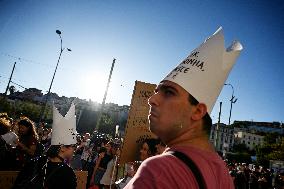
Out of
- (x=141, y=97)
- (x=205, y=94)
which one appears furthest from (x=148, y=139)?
(x=205, y=94)

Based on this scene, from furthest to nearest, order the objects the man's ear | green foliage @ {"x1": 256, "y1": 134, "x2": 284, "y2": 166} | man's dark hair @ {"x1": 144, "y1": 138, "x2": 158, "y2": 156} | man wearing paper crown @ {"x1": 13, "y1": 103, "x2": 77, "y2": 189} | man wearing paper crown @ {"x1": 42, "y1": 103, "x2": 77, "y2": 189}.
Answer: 1. green foliage @ {"x1": 256, "y1": 134, "x2": 284, "y2": 166}
2. man's dark hair @ {"x1": 144, "y1": 138, "x2": 158, "y2": 156}
3. man wearing paper crown @ {"x1": 42, "y1": 103, "x2": 77, "y2": 189}
4. man wearing paper crown @ {"x1": 13, "y1": 103, "x2": 77, "y2": 189}
5. the man's ear

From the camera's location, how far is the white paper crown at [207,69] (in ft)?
4.66

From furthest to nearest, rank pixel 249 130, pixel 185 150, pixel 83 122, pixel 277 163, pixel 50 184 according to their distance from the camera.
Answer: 1. pixel 249 130
2. pixel 83 122
3. pixel 277 163
4. pixel 50 184
5. pixel 185 150

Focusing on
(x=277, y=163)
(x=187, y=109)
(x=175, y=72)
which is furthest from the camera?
(x=277, y=163)

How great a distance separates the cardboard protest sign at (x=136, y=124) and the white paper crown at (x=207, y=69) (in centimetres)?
387

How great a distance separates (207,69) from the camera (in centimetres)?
153

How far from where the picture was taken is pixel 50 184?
12.8 feet

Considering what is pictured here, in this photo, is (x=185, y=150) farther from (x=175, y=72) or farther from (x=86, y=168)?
(x=86, y=168)

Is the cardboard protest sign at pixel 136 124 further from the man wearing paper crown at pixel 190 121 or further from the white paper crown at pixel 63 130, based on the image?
the man wearing paper crown at pixel 190 121

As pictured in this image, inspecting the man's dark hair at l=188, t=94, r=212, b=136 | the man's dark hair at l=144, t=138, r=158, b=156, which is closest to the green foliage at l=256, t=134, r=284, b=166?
the man's dark hair at l=144, t=138, r=158, b=156

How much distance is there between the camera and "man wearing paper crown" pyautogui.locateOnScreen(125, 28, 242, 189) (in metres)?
0.99

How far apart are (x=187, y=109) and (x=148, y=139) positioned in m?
4.11

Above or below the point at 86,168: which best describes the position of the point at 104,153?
above

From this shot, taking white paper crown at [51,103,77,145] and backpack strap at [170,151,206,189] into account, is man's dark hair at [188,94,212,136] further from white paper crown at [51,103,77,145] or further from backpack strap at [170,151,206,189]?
white paper crown at [51,103,77,145]
